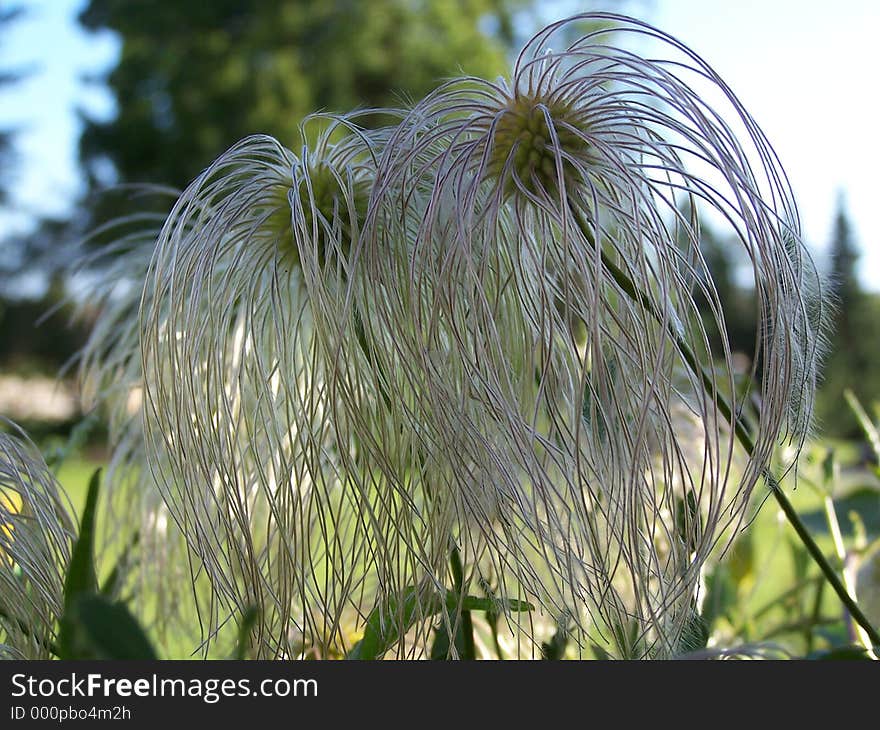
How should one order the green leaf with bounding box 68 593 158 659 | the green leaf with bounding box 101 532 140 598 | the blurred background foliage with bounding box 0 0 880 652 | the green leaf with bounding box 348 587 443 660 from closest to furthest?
the green leaf with bounding box 68 593 158 659 < the green leaf with bounding box 348 587 443 660 < the green leaf with bounding box 101 532 140 598 < the blurred background foliage with bounding box 0 0 880 652

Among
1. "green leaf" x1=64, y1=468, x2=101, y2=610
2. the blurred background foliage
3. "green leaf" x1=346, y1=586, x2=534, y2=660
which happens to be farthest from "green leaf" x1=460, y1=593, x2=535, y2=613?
the blurred background foliage

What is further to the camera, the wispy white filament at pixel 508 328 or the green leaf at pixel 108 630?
the wispy white filament at pixel 508 328

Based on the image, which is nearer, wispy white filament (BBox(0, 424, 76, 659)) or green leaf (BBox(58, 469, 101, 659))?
green leaf (BBox(58, 469, 101, 659))

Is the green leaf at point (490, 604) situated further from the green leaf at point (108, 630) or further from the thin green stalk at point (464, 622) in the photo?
the green leaf at point (108, 630)

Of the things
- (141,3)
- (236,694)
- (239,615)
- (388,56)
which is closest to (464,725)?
(236,694)

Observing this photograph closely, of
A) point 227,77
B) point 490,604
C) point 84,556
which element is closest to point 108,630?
point 84,556

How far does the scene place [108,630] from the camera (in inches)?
Answer: 8.4

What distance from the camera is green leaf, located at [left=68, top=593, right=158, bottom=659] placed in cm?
21

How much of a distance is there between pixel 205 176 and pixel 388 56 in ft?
28.1

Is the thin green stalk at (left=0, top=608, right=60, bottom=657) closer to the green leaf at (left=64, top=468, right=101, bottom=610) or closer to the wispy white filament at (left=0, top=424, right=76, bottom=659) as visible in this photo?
the wispy white filament at (left=0, top=424, right=76, bottom=659)

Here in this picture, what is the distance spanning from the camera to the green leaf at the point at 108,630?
208 millimetres

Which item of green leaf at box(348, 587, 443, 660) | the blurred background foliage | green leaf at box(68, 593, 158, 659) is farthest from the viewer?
the blurred background foliage

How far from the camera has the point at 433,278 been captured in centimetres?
39

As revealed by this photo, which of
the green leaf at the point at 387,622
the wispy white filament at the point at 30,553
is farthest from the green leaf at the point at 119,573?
the green leaf at the point at 387,622
